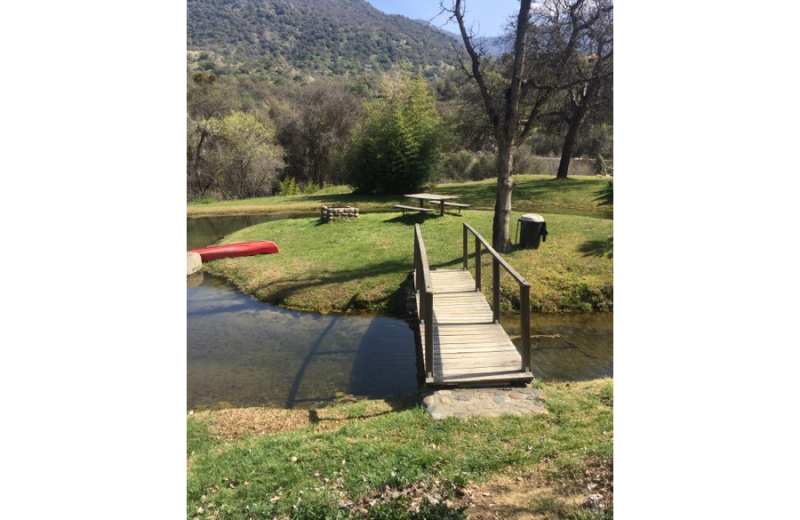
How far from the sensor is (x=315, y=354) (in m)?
7.77

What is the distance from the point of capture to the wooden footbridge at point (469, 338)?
550 centimetres

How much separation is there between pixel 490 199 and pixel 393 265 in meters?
11.3

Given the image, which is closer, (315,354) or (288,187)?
(315,354)

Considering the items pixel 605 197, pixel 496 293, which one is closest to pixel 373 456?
pixel 496 293

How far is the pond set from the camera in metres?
6.58

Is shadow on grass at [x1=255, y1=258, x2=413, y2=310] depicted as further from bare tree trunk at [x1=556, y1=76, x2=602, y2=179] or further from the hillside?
the hillside

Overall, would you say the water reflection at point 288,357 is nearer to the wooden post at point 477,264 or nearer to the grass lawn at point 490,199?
the wooden post at point 477,264

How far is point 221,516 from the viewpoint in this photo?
10.8ft

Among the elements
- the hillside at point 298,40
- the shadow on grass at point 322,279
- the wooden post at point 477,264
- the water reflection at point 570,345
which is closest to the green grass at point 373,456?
the water reflection at point 570,345

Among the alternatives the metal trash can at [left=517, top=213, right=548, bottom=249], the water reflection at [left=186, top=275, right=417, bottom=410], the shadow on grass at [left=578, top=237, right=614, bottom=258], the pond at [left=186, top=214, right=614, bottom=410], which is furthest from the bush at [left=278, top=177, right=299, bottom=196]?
the shadow on grass at [left=578, top=237, right=614, bottom=258]

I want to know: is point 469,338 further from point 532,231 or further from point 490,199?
point 490,199
